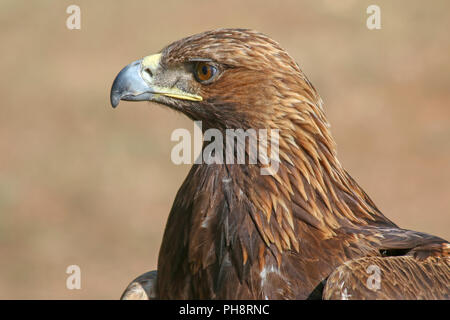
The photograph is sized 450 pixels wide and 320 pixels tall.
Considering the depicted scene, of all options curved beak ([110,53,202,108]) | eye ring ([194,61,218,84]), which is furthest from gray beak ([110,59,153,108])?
eye ring ([194,61,218,84])

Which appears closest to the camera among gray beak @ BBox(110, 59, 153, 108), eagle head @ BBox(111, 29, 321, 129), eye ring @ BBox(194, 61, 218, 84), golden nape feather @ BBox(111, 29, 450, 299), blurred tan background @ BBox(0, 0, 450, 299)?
golden nape feather @ BBox(111, 29, 450, 299)

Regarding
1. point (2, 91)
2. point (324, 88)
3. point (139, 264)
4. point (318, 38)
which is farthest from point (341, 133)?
point (2, 91)

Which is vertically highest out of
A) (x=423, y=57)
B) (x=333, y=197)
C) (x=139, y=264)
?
(x=423, y=57)

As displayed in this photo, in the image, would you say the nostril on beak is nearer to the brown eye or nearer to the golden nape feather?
the golden nape feather

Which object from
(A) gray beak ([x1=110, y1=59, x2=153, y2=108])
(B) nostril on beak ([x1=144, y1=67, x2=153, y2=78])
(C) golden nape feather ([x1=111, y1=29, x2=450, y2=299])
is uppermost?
(B) nostril on beak ([x1=144, y1=67, x2=153, y2=78])

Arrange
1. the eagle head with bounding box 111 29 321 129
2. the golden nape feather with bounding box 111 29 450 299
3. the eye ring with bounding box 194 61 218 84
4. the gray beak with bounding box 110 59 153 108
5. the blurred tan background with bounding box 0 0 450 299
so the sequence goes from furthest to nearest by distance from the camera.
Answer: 1. the blurred tan background with bounding box 0 0 450 299
2. the gray beak with bounding box 110 59 153 108
3. the eye ring with bounding box 194 61 218 84
4. the eagle head with bounding box 111 29 321 129
5. the golden nape feather with bounding box 111 29 450 299

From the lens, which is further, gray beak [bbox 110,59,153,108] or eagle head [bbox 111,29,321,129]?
gray beak [bbox 110,59,153,108]

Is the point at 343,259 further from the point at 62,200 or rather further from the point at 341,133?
the point at 341,133

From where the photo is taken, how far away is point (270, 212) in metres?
4.02

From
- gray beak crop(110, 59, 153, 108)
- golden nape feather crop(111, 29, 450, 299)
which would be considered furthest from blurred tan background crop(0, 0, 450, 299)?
golden nape feather crop(111, 29, 450, 299)

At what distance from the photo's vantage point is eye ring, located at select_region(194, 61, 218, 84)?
4234 mm

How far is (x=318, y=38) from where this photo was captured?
17.1 metres

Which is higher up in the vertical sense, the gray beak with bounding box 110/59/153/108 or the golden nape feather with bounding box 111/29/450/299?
the gray beak with bounding box 110/59/153/108

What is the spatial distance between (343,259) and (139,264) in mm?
8076
